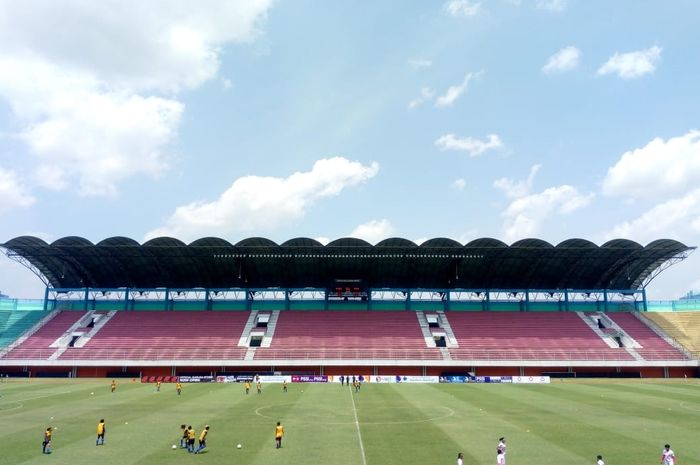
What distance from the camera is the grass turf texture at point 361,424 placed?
78.7 ft

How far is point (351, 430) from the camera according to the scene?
29812mm

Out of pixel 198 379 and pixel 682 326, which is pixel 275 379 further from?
pixel 682 326

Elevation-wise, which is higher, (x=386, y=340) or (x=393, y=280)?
(x=393, y=280)

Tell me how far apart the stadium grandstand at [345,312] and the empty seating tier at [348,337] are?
0.90ft

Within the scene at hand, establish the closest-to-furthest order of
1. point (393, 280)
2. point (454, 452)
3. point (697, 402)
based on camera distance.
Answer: point (454, 452)
point (697, 402)
point (393, 280)

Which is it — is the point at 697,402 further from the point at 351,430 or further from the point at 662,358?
the point at 351,430

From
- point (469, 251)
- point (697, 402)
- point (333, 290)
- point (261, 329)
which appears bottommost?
point (697, 402)

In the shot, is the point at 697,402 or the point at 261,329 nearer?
the point at 697,402

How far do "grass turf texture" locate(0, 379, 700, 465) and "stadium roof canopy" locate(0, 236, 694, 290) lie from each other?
70.8ft

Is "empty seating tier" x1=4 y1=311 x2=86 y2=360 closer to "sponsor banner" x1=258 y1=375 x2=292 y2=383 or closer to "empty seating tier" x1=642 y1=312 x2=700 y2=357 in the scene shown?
"sponsor banner" x1=258 y1=375 x2=292 y2=383

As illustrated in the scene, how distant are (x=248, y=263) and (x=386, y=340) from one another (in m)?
23.1

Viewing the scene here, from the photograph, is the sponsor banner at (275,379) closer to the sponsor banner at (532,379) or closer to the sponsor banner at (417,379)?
the sponsor banner at (417,379)

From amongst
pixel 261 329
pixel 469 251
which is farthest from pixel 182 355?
pixel 469 251

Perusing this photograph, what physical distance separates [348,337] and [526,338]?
2558 cm
